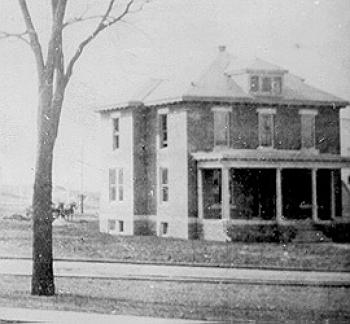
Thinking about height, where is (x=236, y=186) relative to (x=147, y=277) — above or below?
above

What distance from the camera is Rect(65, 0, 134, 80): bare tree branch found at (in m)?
10.0

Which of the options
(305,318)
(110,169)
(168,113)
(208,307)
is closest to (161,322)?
(208,307)

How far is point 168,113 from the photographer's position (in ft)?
43.9

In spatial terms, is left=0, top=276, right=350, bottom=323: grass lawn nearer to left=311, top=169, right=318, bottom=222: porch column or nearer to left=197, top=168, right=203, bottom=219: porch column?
left=311, top=169, right=318, bottom=222: porch column

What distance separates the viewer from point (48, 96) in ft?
33.2

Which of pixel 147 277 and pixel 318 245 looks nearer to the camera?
pixel 318 245

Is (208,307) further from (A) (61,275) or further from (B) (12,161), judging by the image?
(B) (12,161)

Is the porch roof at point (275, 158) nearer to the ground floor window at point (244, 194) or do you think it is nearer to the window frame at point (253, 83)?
the ground floor window at point (244, 194)

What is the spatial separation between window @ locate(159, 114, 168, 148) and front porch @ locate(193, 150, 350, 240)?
560 millimetres

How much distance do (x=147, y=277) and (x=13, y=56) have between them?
9.82 feet

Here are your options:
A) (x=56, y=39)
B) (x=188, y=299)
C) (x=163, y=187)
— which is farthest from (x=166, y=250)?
(x=56, y=39)

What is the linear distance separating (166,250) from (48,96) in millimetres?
2540

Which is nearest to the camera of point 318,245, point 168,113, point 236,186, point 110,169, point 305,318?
point 305,318

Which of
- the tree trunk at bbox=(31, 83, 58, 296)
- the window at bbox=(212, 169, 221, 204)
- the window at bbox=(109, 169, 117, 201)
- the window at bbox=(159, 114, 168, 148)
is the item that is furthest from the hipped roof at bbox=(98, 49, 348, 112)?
the window at bbox=(212, 169, 221, 204)
